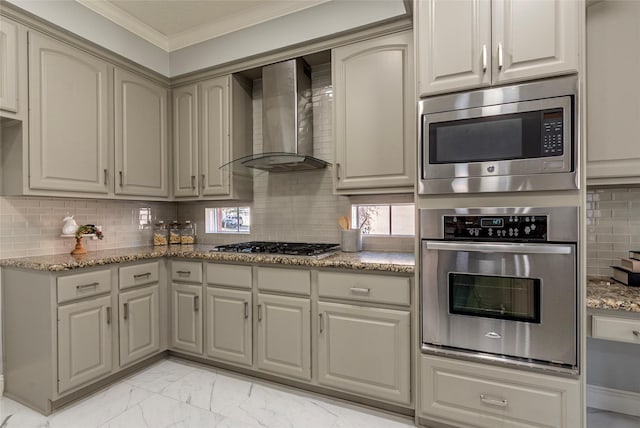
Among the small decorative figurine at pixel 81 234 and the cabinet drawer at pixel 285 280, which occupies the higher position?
the small decorative figurine at pixel 81 234

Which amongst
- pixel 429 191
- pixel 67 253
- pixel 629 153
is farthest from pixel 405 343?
pixel 67 253

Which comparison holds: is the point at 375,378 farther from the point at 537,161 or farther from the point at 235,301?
the point at 537,161

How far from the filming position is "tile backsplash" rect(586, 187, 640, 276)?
1.97 m

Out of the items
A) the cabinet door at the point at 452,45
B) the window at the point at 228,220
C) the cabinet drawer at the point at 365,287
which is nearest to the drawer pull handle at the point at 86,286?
the window at the point at 228,220

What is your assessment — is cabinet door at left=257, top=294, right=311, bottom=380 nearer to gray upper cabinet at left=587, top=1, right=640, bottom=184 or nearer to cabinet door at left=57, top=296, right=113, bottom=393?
cabinet door at left=57, top=296, right=113, bottom=393

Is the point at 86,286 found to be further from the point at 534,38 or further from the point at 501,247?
the point at 534,38

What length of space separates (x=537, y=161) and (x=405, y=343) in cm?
116

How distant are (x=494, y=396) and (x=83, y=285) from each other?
2.43 metres

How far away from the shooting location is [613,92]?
5.76ft

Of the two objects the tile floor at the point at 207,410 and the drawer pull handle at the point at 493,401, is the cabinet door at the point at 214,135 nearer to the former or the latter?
the tile floor at the point at 207,410

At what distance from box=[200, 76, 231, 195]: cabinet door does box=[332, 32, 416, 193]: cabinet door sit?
102 cm

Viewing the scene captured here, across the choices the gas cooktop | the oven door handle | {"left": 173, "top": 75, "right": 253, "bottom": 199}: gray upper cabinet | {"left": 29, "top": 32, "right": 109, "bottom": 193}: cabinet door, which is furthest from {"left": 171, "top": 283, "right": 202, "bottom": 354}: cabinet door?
the oven door handle

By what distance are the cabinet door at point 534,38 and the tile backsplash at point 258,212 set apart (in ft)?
3.58

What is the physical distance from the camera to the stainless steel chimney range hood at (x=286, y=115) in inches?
105
